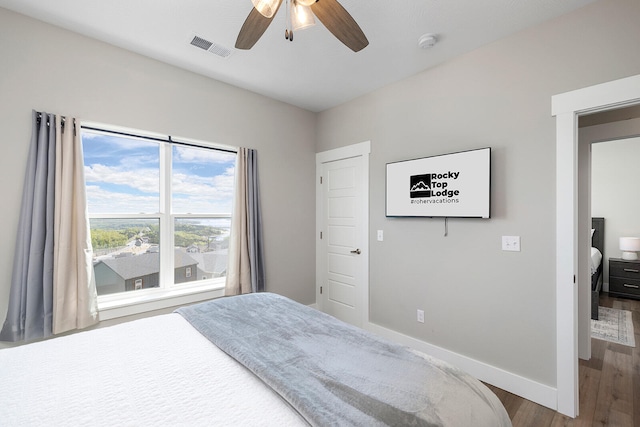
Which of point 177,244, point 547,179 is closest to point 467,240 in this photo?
point 547,179

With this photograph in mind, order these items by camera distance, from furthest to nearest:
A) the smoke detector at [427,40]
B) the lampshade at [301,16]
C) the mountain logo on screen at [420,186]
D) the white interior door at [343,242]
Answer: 1. the white interior door at [343,242]
2. the mountain logo on screen at [420,186]
3. the smoke detector at [427,40]
4. the lampshade at [301,16]

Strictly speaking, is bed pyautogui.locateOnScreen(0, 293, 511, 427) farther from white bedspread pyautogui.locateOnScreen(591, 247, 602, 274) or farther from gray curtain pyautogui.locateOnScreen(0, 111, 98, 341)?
white bedspread pyautogui.locateOnScreen(591, 247, 602, 274)

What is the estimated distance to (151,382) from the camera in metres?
1.09

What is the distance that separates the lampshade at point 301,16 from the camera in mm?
1369

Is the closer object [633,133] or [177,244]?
[633,133]

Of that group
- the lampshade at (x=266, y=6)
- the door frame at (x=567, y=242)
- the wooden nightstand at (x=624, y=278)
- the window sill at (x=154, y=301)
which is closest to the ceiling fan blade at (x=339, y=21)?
the lampshade at (x=266, y=6)

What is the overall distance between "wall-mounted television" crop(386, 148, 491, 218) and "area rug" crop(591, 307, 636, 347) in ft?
7.74

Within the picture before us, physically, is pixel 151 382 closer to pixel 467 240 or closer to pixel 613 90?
pixel 467 240

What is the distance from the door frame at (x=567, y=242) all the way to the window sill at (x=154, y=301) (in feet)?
9.40

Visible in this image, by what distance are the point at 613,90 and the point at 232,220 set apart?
10.2 ft

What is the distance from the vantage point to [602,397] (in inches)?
81.8

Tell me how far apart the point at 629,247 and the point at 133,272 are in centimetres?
660

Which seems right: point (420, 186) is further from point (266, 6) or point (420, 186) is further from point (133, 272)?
point (133, 272)

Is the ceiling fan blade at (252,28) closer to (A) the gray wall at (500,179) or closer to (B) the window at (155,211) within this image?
(B) the window at (155,211)
